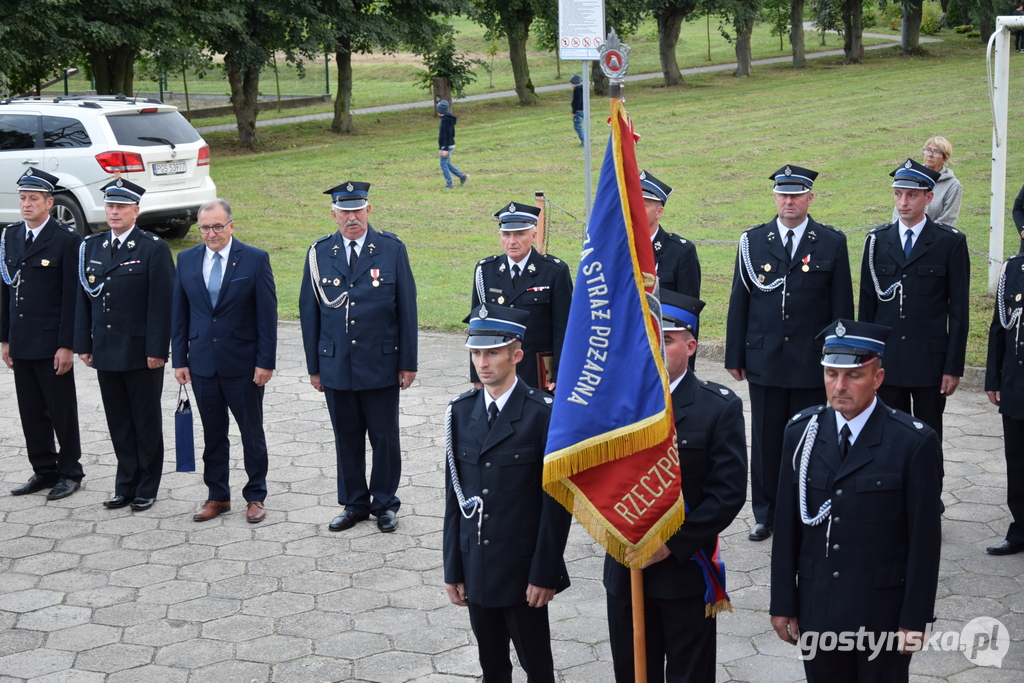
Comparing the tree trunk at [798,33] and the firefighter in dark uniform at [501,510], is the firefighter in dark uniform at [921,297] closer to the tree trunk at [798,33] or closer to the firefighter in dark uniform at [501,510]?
the firefighter in dark uniform at [501,510]

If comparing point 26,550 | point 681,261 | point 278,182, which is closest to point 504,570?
point 681,261

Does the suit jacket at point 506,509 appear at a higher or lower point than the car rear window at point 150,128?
lower

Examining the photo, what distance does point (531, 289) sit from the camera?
22.7 ft

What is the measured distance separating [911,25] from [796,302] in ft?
132

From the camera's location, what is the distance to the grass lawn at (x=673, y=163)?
15.3 metres

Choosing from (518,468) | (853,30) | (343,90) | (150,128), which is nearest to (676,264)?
(518,468)

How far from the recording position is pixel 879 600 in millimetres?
3971

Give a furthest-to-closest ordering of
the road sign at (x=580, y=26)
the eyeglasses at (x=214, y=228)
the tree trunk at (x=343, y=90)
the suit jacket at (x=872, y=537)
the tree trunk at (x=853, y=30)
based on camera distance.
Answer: the tree trunk at (x=853, y=30) → the tree trunk at (x=343, y=90) → the road sign at (x=580, y=26) → the eyeglasses at (x=214, y=228) → the suit jacket at (x=872, y=537)

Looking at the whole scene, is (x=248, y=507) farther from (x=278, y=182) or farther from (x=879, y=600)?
(x=278, y=182)

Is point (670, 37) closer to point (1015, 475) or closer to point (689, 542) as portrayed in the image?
point (1015, 475)

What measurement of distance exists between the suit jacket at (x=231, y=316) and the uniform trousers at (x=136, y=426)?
44 centimetres

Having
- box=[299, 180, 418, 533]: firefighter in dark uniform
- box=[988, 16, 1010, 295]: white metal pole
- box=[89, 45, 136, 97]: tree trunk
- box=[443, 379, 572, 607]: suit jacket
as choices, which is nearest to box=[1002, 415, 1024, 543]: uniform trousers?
box=[443, 379, 572, 607]: suit jacket

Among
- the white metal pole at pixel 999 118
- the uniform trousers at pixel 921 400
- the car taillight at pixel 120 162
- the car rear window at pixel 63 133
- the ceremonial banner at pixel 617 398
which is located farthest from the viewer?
the car rear window at pixel 63 133

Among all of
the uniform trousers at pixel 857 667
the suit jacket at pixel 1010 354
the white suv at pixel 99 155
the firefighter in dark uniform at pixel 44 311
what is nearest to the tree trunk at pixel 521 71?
the white suv at pixel 99 155
